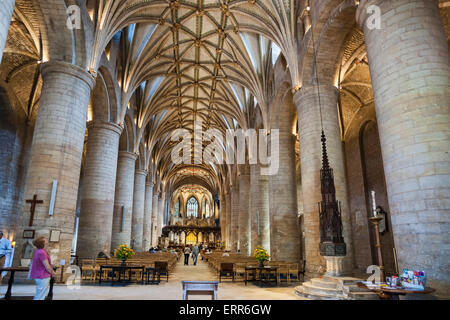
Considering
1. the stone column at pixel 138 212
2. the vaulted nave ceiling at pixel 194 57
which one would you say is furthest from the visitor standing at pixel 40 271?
the stone column at pixel 138 212

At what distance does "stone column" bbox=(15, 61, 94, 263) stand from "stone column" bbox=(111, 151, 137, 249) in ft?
25.4

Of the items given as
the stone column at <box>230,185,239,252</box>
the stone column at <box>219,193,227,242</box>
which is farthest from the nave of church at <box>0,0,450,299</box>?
the stone column at <box>219,193,227,242</box>

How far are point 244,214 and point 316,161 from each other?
47.6 feet

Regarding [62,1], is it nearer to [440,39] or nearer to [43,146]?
[43,146]

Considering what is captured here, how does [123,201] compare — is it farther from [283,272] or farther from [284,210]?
[283,272]

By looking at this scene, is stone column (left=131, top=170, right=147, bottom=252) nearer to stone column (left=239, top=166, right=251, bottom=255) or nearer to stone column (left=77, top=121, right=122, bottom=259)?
stone column (left=239, top=166, right=251, bottom=255)

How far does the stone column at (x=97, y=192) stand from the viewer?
A: 43.0ft

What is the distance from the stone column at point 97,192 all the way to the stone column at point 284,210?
7.93 m

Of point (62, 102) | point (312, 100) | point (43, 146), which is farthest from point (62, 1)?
point (312, 100)

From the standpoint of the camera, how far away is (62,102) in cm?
979

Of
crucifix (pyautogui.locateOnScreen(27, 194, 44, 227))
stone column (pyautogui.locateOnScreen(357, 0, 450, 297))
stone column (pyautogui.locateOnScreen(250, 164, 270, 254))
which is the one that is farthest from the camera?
stone column (pyautogui.locateOnScreen(250, 164, 270, 254))

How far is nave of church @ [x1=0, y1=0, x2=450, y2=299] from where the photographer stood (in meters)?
5.77

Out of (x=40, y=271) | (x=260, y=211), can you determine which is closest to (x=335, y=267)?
(x=40, y=271)

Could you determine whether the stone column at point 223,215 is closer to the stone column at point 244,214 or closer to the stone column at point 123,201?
the stone column at point 244,214
